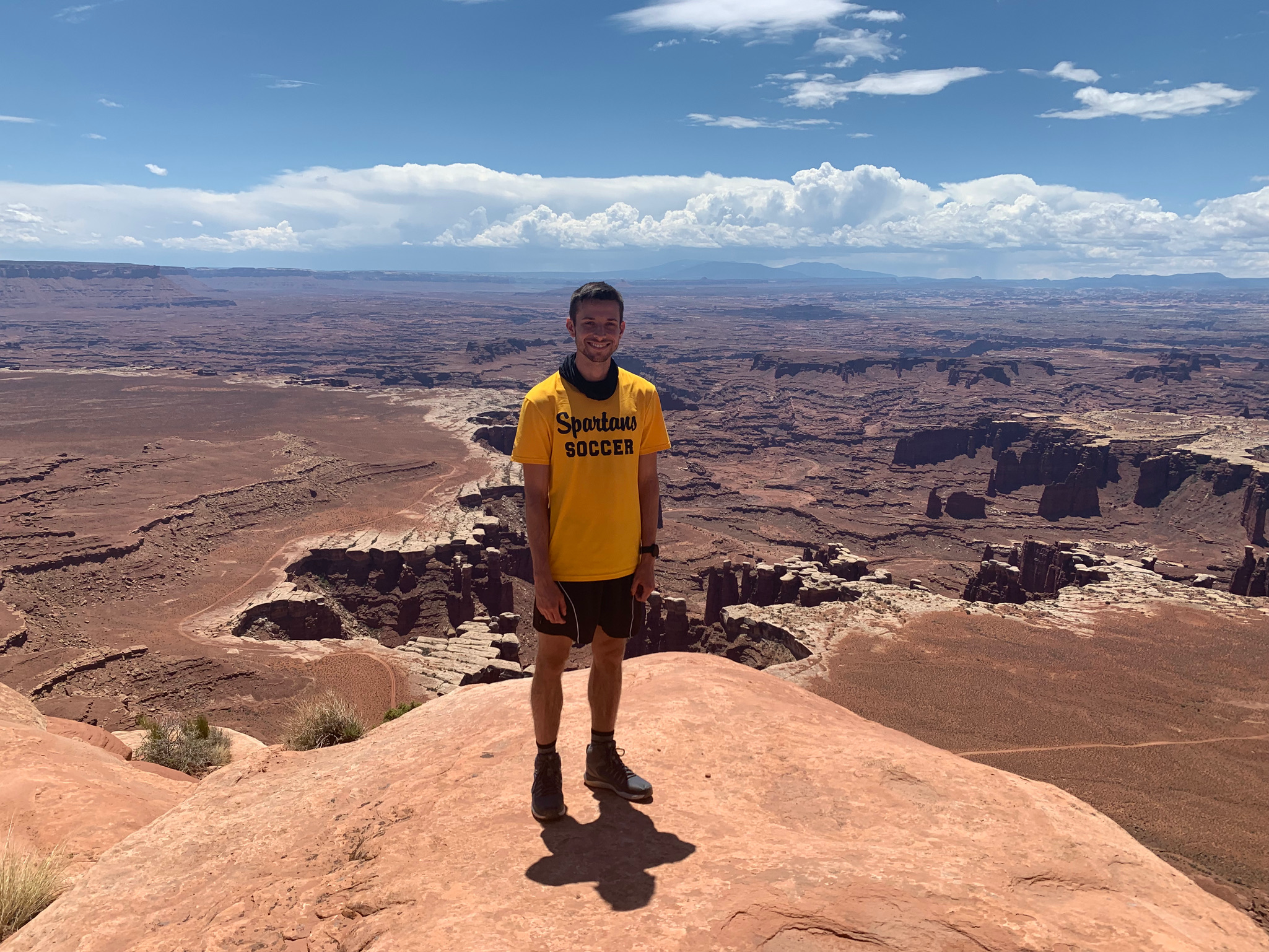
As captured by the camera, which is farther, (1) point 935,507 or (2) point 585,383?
(1) point 935,507

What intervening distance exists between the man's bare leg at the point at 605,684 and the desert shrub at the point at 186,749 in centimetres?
815

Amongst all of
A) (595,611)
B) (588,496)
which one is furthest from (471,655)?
(588,496)

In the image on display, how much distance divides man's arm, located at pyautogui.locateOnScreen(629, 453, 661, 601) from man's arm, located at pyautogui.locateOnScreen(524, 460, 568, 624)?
1.78 ft

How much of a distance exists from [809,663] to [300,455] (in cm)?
5168

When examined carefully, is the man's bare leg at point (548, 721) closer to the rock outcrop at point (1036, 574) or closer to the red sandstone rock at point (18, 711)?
the red sandstone rock at point (18, 711)

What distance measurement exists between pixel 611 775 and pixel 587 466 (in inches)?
85.3

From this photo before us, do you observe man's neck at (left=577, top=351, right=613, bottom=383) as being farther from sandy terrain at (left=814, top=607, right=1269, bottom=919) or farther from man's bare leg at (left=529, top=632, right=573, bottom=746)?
sandy terrain at (left=814, top=607, right=1269, bottom=919)

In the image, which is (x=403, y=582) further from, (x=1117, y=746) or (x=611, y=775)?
(x=611, y=775)

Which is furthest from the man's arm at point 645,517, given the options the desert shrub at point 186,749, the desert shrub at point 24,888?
the desert shrub at point 186,749

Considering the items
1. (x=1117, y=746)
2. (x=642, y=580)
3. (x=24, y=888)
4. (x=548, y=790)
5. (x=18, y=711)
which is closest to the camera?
(x=24, y=888)

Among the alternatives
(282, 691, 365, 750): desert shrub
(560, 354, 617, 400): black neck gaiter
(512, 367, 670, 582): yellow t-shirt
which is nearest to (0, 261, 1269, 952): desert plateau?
(282, 691, 365, 750): desert shrub

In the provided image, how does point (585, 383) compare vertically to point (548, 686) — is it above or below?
above

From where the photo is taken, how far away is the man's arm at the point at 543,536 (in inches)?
182

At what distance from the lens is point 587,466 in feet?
15.3
